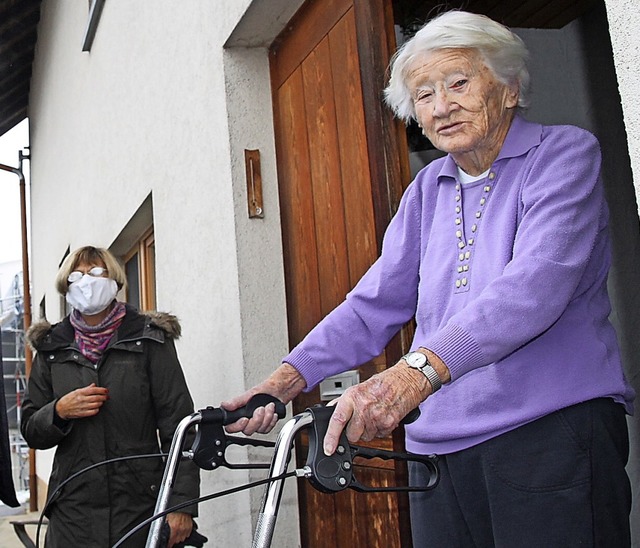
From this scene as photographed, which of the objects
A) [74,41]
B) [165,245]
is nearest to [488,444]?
[165,245]

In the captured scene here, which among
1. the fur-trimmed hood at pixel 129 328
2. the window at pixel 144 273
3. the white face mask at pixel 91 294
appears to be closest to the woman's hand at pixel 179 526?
the fur-trimmed hood at pixel 129 328

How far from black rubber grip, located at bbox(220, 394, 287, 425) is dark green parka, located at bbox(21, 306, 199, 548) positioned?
132 cm

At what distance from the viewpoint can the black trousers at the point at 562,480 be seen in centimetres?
158

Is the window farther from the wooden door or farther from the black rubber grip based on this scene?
the black rubber grip

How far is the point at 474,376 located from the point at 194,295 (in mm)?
2628

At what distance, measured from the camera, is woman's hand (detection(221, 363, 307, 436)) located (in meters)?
1.86

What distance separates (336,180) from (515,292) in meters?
1.62

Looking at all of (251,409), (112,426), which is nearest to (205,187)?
(112,426)

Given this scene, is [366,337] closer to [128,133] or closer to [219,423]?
[219,423]

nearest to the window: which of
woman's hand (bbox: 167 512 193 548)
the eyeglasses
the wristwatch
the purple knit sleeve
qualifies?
the eyeglasses

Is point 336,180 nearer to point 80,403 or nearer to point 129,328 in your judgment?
point 129,328

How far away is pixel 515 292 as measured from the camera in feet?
4.96

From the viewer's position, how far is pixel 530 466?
1.62m

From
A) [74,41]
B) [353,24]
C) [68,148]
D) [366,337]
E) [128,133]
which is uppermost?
[74,41]
